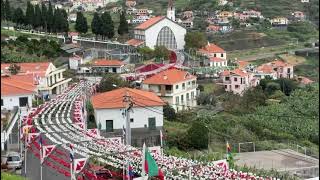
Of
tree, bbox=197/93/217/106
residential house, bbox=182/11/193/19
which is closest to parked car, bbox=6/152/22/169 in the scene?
tree, bbox=197/93/217/106

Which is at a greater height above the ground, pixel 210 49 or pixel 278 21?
pixel 278 21

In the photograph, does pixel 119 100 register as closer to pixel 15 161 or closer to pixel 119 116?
pixel 119 116

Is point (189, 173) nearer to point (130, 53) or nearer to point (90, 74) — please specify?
point (90, 74)

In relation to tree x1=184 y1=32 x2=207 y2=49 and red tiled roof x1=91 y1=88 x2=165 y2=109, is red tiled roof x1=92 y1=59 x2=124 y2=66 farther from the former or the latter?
red tiled roof x1=91 y1=88 x2=165 y2=109

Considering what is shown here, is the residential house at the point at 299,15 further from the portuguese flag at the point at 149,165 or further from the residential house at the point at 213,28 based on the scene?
the portuguese flag at the point at 149,165

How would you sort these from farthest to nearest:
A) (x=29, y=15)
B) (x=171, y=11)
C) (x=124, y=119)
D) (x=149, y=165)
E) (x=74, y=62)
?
(x=171, y=11) → (x=29, y=15) → (x=74, y=62) → (x=124, y=119) → (x=149, y=165)

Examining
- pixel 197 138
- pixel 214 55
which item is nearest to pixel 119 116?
pixel 197 138
